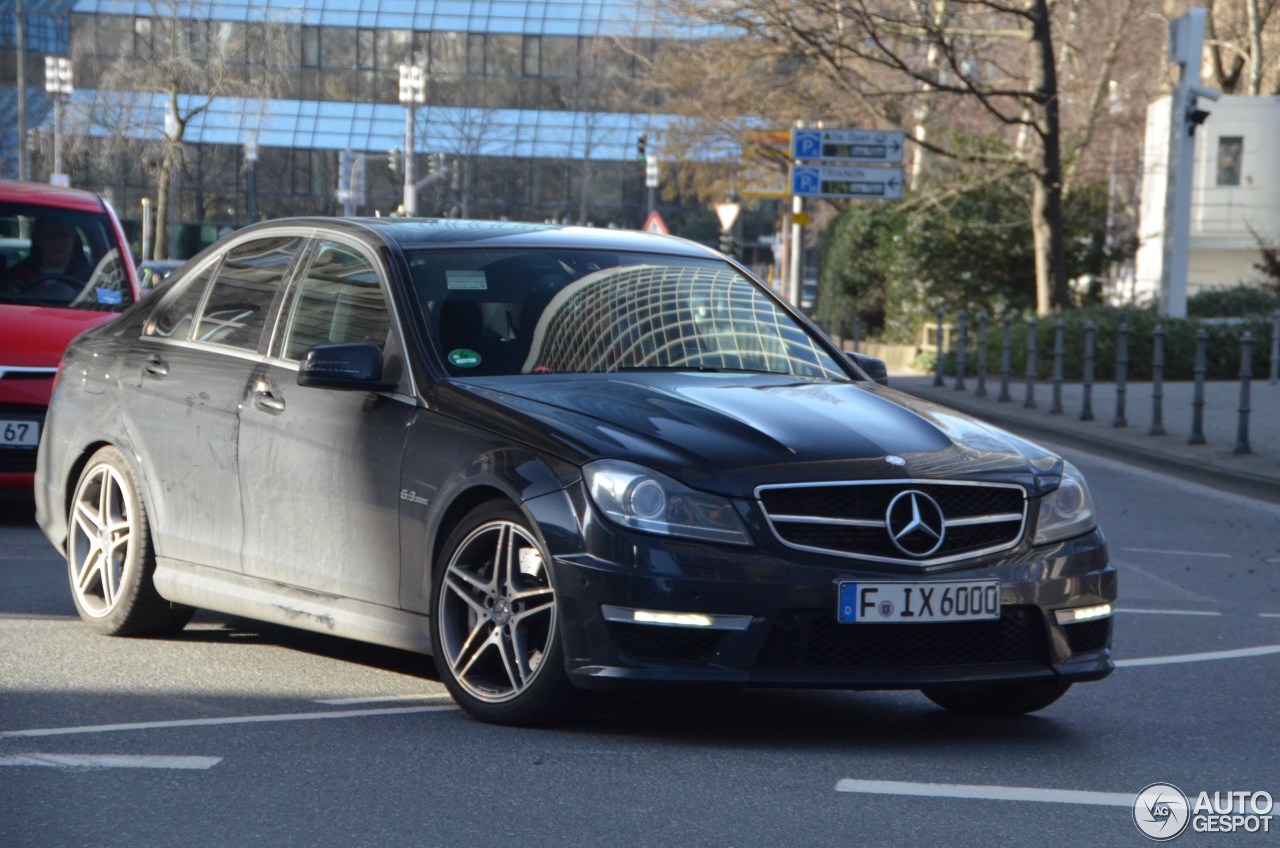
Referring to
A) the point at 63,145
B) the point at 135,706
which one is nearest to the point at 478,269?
the point at 135,706

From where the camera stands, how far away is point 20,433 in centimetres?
1095

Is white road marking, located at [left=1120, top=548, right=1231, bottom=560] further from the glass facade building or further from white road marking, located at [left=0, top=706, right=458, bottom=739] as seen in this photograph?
the glass facade building

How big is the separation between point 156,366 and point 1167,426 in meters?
14.3

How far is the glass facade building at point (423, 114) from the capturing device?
72.8m

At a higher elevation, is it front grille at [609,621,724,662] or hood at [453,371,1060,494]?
hood at [453,371,1060,494]

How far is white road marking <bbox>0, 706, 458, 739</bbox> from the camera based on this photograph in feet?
18.9

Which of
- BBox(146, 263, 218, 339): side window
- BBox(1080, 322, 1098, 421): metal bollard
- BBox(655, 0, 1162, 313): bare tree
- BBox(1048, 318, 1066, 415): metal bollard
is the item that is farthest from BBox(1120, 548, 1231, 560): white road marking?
BBox(655, 0, 1162, 313): bare tree

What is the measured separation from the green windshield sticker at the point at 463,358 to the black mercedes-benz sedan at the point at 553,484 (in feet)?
0.09

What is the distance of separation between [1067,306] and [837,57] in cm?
562

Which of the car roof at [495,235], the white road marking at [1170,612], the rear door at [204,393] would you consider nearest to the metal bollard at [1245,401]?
the white road marking at [1170,612]

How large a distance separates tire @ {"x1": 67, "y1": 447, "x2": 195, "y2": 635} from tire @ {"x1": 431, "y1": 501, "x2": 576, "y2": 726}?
1800 millimetres

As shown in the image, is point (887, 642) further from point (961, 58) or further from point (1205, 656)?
point (961, 58)

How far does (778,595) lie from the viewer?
549 centimetres

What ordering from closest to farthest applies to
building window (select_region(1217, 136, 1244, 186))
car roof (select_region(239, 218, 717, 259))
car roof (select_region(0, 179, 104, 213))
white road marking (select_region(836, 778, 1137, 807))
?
white road marking (select_region(836, 778, 1137, 807)) < car roof (select_region(239, 218, 717, 259)) < car roof (select_region(0, 179, 104, 213)) < building window (select_region(1217, 136, 1244, 186))
